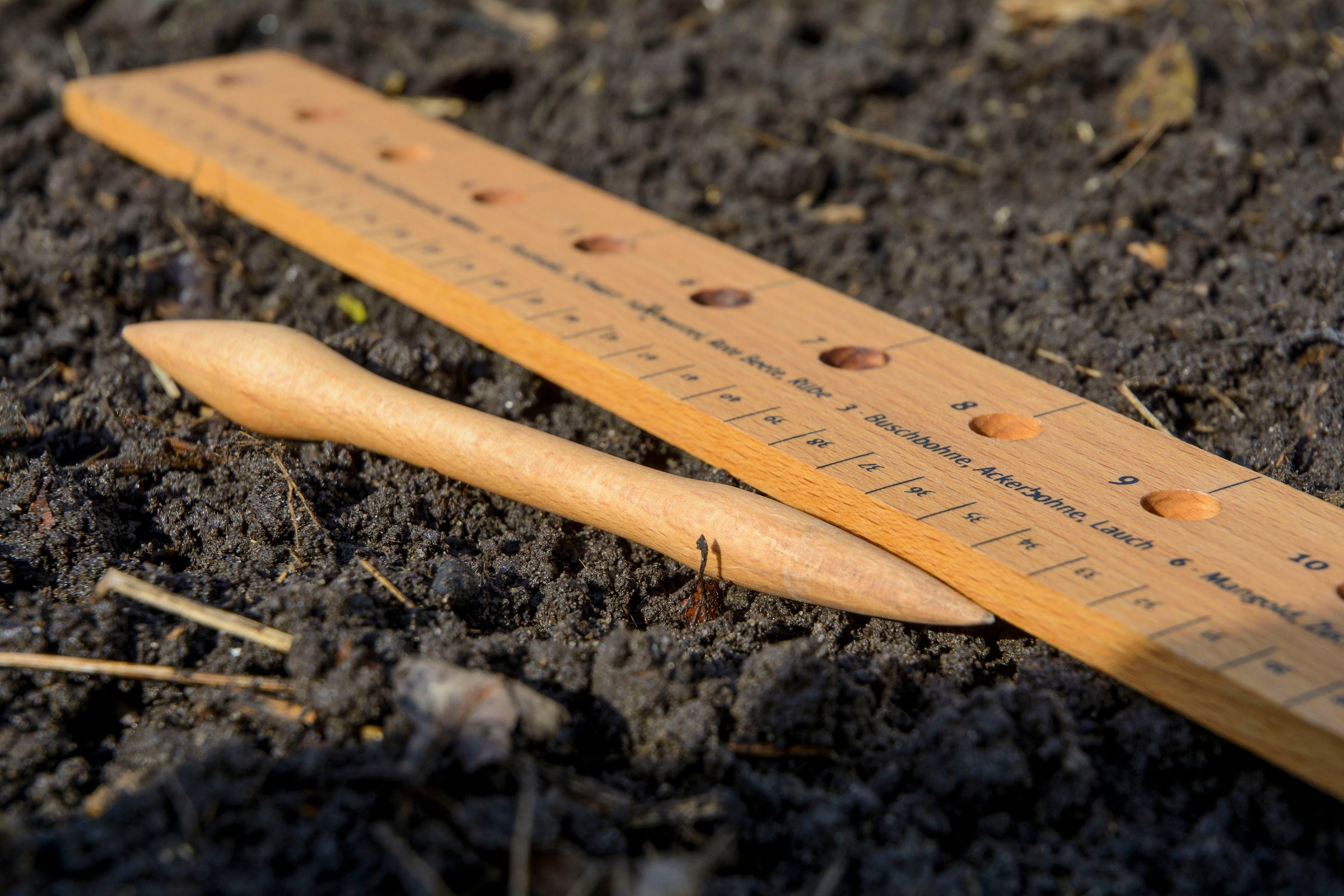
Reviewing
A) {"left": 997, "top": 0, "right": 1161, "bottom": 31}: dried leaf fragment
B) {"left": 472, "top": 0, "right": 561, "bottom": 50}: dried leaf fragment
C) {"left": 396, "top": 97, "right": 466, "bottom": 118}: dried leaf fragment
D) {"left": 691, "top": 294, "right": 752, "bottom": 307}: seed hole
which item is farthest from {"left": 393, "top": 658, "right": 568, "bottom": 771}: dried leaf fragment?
{"left": 997, "top": 0, "right": 1161, "bottom": 31}: dried leaf fragment

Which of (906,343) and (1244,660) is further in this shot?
(906,343)

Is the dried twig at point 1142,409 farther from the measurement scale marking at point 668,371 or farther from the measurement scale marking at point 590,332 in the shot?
the measurement scale marking at point 590,332

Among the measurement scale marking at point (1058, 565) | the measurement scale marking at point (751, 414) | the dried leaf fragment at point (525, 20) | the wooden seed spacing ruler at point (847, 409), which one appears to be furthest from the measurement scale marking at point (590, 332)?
the dried leaf fragment at point (525, 20)

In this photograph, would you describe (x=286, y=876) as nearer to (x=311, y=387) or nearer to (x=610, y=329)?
(x=311, y=387)

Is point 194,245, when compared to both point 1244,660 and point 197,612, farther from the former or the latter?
point 1244,660

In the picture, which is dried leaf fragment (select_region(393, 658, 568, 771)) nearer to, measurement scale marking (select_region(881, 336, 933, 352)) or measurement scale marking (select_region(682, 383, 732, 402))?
measurement scale marking (select_region(682, 383, 732, 402))

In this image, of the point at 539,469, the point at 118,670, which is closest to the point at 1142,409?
the point at 539,469
